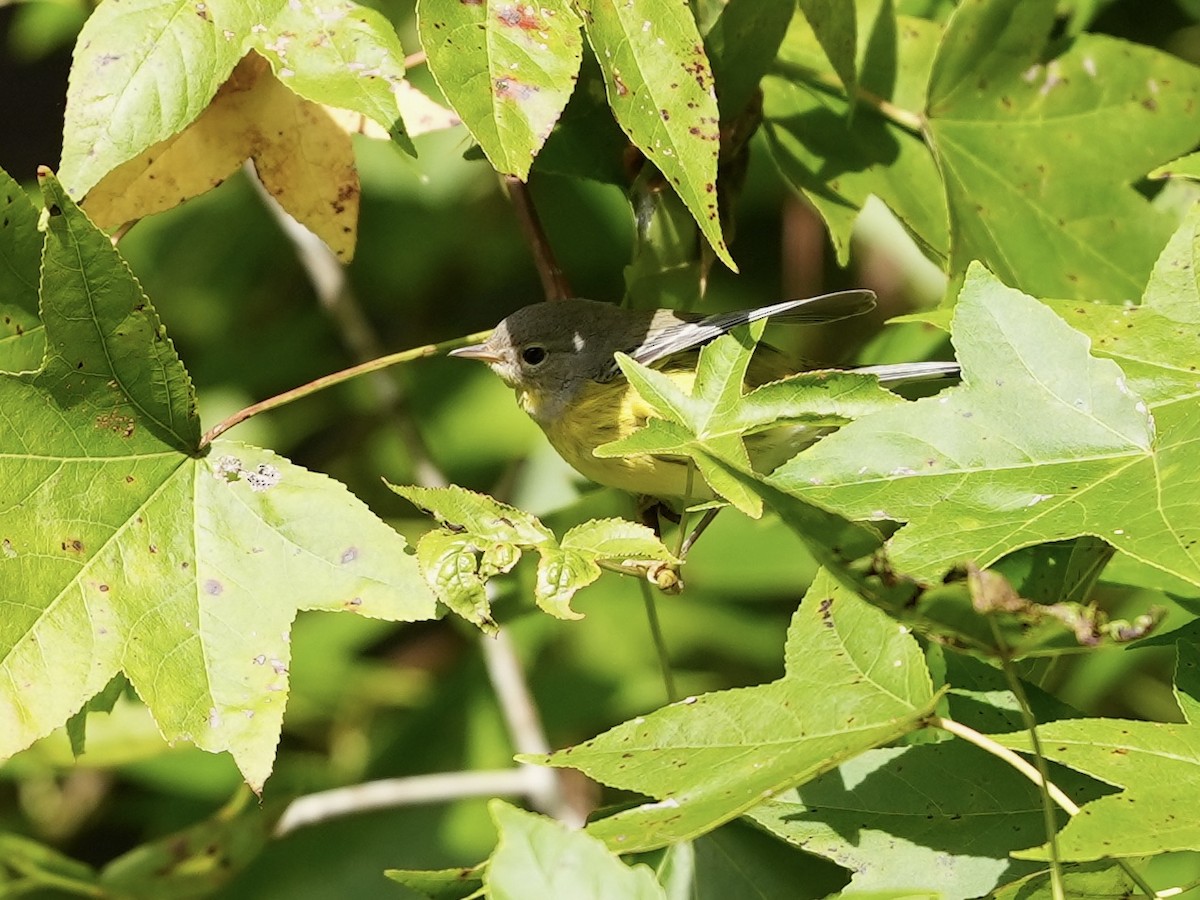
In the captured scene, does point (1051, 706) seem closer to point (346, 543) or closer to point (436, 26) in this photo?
point (346, 543)

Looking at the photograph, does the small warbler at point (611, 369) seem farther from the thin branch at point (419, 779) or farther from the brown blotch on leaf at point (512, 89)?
the brown blotch on leaf at point (512, 89)

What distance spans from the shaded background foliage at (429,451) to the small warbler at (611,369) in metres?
0.69

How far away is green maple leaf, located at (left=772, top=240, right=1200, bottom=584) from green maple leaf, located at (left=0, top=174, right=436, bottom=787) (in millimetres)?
655

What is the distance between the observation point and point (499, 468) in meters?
4.80

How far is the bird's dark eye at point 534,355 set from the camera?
3197mm

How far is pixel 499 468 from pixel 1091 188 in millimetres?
2470

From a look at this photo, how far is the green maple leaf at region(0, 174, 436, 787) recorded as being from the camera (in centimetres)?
197

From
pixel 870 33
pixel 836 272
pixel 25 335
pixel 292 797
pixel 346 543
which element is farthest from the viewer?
pixel 836 272

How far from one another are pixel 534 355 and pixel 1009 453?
1526 millimetres

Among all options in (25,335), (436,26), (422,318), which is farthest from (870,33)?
(422,318)

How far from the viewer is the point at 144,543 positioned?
6.84 ft

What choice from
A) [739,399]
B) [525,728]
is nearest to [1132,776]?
[739,399]

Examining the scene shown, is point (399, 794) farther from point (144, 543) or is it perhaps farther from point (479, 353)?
point (144, 543)

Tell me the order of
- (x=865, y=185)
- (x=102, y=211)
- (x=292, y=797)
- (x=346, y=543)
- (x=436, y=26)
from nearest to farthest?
(x=436, y=26) → (x=346, y=543) → (x=102, y=211) → (x=865, y=185) → (x=292, y=797)
